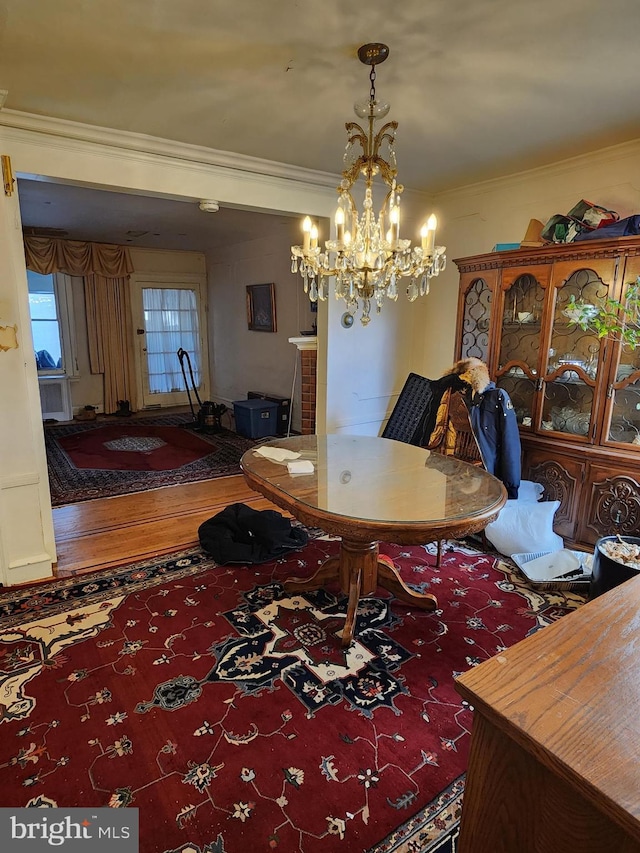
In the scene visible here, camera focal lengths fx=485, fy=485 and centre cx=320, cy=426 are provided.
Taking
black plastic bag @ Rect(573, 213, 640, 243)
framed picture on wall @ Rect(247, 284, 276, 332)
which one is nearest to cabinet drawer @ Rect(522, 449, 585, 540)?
black plastic bag @ Rect(573, 213, 640, 243)

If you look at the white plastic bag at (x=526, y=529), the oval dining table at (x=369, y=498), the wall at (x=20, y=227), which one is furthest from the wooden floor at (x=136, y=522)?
the white plastic bag at (x=526, y=529)

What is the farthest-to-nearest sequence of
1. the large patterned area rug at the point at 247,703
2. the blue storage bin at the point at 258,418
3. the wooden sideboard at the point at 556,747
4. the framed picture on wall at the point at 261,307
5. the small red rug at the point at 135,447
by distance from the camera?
the framed picture on wall at the point at 261,307 < the blue storage bin at the point at 258,418 < the small red rug at the point at 135,447 < the large patterned area rug at the point at 247,703 < the wooden sideboard at the point at 556,747

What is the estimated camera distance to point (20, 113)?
7.83 feet

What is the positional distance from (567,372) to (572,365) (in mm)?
60

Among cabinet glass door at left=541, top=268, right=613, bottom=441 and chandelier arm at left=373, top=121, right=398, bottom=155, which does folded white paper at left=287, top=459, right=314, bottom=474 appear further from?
cabinet glass door at left=541, top=268, right=613, bottom=441

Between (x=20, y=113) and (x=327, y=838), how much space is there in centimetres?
325

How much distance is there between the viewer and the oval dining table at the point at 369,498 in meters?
1.85

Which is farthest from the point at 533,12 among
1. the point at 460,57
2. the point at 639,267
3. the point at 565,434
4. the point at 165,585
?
the point at 165,585

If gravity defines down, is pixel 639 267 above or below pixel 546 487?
above

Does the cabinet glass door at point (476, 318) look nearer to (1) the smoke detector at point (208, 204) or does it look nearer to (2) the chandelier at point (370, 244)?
(2) the chandelier at point (370, 244)

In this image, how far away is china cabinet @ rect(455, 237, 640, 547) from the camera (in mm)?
2781

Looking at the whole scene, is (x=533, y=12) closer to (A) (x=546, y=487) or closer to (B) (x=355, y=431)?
(A) (x=546, y=487)

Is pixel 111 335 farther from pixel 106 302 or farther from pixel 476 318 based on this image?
pixel 476 318

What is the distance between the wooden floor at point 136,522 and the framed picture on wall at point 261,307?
8.06 feet
